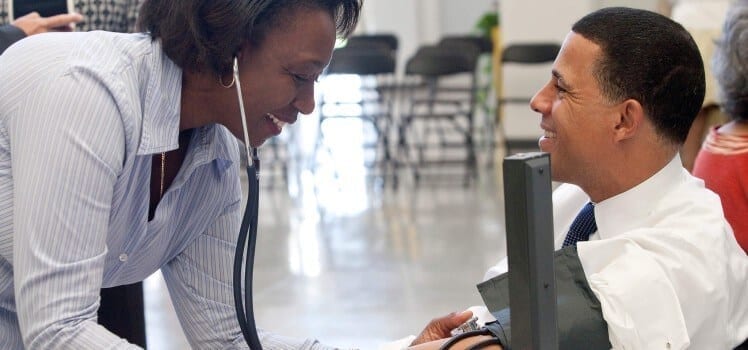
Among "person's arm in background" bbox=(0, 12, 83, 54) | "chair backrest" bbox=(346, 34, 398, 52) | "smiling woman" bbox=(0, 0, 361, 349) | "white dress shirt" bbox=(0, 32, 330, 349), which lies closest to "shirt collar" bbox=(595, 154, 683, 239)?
"smiling woman" bbox=(0, 0, 361, 349)

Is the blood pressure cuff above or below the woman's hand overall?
above

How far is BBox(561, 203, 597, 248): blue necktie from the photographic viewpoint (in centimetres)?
163

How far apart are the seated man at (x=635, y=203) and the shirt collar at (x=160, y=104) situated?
1.53 feet

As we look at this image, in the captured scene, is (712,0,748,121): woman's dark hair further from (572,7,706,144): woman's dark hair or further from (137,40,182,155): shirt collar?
(137,40,182,155): shirt collar

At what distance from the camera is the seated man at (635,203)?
1.38m

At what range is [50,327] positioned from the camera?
125cm

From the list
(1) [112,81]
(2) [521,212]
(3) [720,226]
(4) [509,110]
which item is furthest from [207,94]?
(4) [509,110]

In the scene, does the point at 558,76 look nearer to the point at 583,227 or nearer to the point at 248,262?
the point at 583,227

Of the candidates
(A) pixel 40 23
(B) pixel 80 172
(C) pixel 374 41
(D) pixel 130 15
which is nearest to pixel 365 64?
(C) pixel 374 41

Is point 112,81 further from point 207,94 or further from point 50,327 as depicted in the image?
point 50,327

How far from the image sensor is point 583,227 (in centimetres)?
164

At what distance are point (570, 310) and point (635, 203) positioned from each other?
25cm

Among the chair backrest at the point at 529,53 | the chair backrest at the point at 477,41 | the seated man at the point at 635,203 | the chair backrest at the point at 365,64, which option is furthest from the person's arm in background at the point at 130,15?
the chair backrest at the point at 477,41

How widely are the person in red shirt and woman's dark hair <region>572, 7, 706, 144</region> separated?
552 mm
